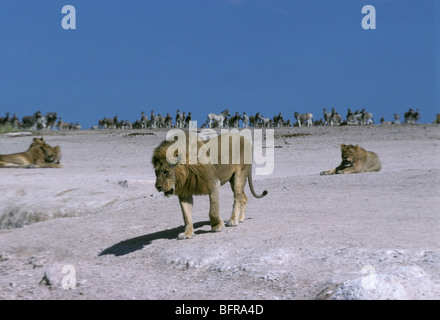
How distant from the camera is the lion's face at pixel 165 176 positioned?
752 cm

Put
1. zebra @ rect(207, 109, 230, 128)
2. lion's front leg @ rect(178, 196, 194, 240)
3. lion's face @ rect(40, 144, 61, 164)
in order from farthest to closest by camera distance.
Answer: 1. zebra @ rect(207, 109, 230, 128)
2. lion's face @ rect(40, 144, 61, 164)
3. lion's front leg @ rect(178, 196, 194, 240)

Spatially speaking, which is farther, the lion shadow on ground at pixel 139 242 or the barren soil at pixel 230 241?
the lion shadow on ground at pixel 139 242

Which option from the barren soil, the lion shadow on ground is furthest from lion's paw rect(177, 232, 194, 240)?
the lion shadow on ground

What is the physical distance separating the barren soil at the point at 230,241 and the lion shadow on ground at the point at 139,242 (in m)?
0.02

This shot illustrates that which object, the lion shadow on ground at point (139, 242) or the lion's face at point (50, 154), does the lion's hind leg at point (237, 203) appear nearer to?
the lion shadow on ground at point (139, 242)

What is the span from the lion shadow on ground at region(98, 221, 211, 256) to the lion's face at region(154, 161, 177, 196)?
1.17 m

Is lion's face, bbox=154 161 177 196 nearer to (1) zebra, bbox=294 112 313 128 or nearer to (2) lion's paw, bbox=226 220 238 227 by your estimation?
(2) lion's paw, bbox=226 220 238 227

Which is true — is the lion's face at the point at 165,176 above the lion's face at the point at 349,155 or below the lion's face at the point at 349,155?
above

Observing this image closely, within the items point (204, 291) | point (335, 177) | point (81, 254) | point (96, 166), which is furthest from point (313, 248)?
point (96, 166)

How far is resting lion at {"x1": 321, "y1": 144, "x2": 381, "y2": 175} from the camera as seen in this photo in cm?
1741

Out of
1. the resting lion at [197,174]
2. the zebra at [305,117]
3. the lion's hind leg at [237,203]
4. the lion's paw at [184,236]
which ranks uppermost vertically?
the zebra at [305,117]

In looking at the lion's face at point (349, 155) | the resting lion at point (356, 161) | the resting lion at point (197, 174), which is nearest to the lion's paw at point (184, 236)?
the resting lion at point (197, 174)

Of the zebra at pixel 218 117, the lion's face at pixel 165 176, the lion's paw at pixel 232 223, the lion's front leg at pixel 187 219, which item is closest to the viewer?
the lion's face at pixel 165 176
